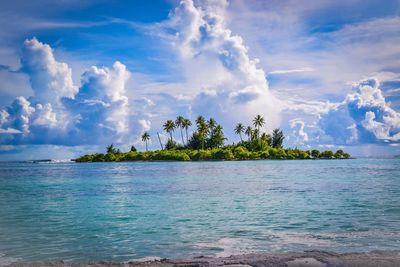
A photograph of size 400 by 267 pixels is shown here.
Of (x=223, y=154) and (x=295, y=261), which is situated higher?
(x=223, y=154)

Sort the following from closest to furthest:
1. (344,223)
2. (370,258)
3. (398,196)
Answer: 1. (370,258)
2. (344,223)
3. (398,196)

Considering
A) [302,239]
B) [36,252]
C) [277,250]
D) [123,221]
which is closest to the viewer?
[277,250]

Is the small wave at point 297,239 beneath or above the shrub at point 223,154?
beneath

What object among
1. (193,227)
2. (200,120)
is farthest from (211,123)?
(193,227)

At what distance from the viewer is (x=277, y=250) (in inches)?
548

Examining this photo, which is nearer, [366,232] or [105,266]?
[105,266]

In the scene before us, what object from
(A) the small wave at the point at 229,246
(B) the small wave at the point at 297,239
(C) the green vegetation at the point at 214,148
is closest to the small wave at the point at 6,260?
(A) the small wave at the point at 229,246

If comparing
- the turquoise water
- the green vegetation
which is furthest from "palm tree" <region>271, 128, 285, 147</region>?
the turquoise water

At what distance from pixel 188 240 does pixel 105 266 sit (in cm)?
531

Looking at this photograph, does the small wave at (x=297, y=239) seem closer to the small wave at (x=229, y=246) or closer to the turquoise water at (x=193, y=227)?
the turquoise water at (x=193, y=227)

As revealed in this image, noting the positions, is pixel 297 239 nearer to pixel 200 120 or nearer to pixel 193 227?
pixel 193 227

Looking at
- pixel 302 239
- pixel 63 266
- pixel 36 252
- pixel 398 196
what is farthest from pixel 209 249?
pixel 398 196

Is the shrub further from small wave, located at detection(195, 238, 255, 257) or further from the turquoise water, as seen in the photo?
small wave, located at detection(195, 238, 255, 257)

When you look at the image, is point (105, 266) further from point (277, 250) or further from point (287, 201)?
point (287, 201)
